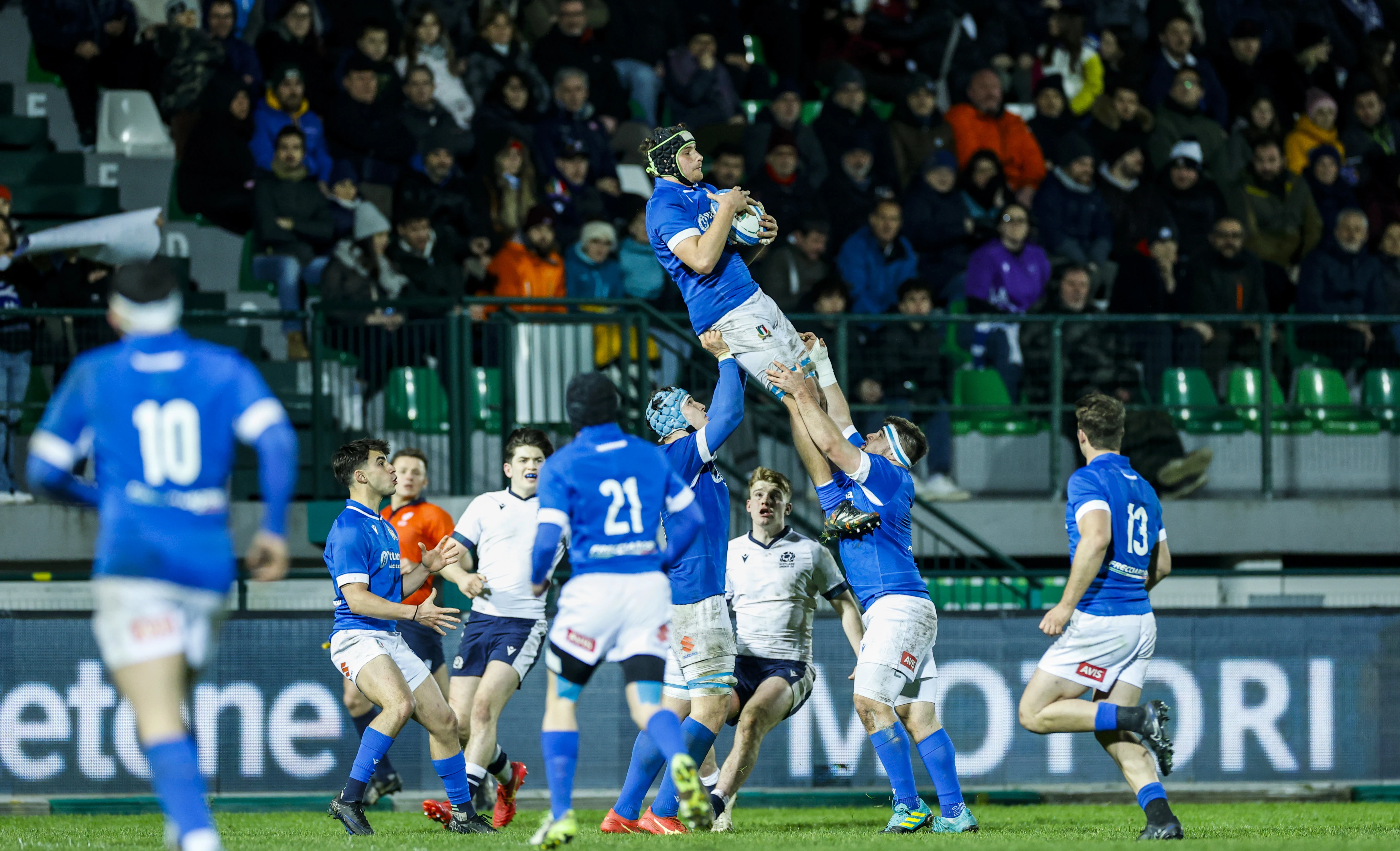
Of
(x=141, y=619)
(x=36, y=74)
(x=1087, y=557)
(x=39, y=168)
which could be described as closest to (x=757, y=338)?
(x=1087, y=557)

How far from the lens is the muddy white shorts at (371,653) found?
9.82 m

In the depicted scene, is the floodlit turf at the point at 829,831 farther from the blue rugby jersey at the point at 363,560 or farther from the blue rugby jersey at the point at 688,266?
the blue rugby jersey at the point at 688,266

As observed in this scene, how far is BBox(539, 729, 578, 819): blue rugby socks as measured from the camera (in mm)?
7648

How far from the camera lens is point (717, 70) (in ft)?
61.1

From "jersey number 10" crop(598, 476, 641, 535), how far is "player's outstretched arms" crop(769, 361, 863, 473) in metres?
2.24

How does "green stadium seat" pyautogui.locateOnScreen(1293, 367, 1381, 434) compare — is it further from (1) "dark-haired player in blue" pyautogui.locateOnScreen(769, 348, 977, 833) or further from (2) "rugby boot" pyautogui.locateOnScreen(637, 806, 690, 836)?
(2) "rugby boot" pyautogui.locateOnScreen(637, 806, 690, 836)

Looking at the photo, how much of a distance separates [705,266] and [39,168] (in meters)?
10.0

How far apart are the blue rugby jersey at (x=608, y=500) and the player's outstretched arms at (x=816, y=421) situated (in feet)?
6.89

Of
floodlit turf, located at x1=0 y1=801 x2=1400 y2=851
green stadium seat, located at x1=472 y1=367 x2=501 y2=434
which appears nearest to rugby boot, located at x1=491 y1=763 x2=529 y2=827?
floodlit turf, located at x1=0 y1=801 x2=1400 y2=851

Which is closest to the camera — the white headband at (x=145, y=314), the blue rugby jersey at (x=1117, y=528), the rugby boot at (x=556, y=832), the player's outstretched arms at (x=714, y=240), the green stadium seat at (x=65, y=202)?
the white headband at (x=145, y=314)

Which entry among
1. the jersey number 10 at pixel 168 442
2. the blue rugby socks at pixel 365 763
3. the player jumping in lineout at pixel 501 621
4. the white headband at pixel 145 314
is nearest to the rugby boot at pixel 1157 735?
the player jumping in lineout at pixel 501 621

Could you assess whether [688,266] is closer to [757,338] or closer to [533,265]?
[757,338]

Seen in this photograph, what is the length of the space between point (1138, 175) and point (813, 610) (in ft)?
30.4

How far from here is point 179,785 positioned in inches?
237
